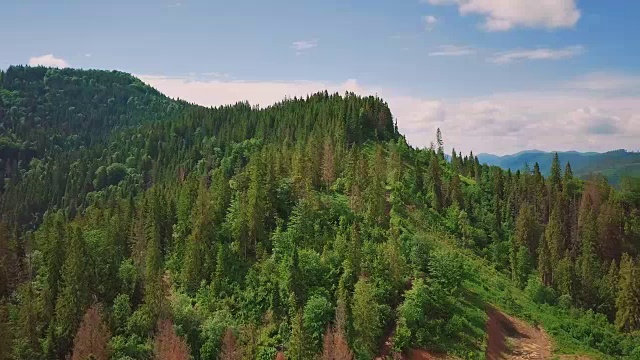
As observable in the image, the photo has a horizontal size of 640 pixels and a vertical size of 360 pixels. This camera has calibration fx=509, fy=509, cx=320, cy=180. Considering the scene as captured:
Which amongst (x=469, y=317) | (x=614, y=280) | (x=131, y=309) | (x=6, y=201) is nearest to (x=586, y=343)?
(x=469, y=317)

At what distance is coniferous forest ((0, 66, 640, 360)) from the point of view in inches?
2475

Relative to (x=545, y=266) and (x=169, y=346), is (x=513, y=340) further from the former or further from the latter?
(x=169, y=346)

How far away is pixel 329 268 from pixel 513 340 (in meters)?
26.9

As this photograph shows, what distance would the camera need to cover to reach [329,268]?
70375 mm

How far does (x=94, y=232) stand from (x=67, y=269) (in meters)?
14.5

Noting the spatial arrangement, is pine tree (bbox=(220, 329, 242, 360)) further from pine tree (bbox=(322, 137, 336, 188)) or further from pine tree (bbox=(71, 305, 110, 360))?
pine tree (bbox=(322, 137, 336, 188))

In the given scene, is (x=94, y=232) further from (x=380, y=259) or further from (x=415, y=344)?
(x=415, y=344)

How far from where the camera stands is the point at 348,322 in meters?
61.5

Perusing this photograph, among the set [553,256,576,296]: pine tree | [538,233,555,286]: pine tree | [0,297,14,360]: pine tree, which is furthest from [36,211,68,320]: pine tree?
[553,256,576,296]: pine tree

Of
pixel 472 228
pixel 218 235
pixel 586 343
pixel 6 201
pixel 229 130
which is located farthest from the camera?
pixel 6 201

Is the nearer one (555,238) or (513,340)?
(513,340)

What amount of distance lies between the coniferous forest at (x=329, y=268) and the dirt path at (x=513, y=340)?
1503 mm

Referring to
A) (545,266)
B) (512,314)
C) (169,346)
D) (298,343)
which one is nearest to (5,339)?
(169,346)

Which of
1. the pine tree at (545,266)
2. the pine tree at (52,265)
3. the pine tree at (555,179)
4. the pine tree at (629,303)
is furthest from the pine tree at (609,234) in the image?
Result: the pine tree at (52,265)
